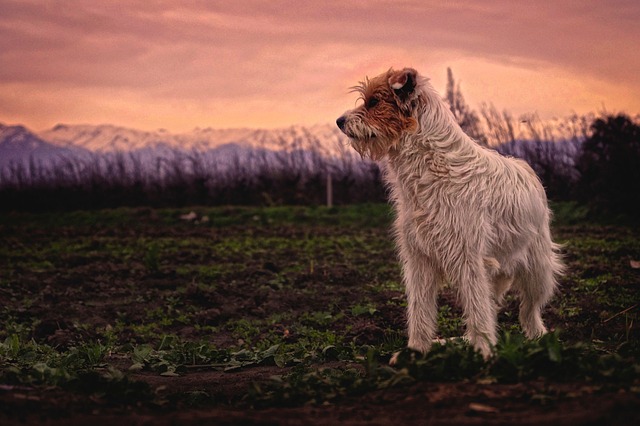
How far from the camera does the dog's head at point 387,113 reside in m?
6.16

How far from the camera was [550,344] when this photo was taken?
4.88 metres

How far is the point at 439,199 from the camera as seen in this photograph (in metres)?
6.14

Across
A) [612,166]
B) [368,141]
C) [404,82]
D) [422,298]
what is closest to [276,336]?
[422,298]

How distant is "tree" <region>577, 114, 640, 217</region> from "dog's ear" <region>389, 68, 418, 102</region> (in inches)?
520

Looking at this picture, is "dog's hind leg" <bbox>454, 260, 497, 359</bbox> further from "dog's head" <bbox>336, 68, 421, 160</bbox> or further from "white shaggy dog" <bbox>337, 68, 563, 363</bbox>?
"dog's head" <bbox>336, 68, 421, 160</bbox>

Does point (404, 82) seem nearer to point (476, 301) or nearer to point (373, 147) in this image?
point (373, 147)

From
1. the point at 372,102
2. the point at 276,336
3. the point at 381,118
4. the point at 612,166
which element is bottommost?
the point at 276,336

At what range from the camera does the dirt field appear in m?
4.40

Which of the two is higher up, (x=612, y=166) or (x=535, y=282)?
(x=612, y=166)

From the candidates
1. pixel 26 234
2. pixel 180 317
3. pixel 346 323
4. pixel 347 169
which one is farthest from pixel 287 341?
pixel 347 169

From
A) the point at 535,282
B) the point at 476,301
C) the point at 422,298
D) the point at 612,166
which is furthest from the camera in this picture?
the point at 612,166

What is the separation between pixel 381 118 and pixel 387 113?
0.06m

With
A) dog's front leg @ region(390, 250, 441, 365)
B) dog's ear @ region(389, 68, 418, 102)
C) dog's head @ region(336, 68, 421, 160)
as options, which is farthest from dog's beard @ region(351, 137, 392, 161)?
dog's front leg @ region(390, 250, 441, 365)

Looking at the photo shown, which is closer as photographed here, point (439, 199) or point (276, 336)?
point (439, 199)
